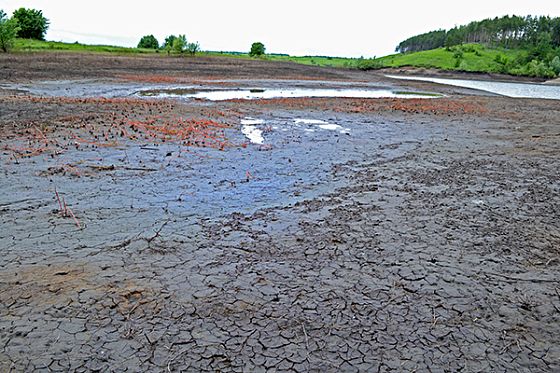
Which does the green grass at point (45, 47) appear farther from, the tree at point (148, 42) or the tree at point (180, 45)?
the tree at point (148, 42)

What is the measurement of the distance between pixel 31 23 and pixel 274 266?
75.1 m

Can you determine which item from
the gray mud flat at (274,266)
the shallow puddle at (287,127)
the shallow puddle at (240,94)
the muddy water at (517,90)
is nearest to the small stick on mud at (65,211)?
the gray mud flat at (274,266)

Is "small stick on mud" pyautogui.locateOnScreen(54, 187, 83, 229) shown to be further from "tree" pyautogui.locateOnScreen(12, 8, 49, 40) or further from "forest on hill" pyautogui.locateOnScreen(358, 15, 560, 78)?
"forest on hill" pyautogui.locateOnScreen(358, 15, 560, 78)

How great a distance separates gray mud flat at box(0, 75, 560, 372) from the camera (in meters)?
3.29

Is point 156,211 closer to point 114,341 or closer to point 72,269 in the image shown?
point 72,269

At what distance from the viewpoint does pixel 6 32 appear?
39.6 metres

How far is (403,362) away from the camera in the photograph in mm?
3213

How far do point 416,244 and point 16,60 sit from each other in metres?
38.2

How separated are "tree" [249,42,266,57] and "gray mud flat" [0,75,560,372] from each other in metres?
84.6

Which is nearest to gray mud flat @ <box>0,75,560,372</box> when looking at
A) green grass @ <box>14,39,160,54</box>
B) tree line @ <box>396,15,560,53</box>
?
green grass @ <box>14,39,160,54</box>

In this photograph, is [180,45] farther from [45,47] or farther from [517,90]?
[517,90]

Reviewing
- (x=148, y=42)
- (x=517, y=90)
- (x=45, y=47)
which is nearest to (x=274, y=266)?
(x=517, y=90)

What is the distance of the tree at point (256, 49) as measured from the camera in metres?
88.5

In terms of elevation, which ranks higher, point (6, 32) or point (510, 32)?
point (510, 32)
